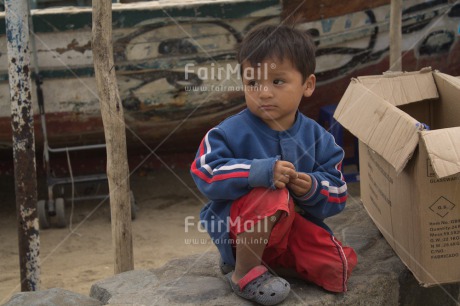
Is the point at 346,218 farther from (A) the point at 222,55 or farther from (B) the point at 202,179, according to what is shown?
(A) the point at 222,55

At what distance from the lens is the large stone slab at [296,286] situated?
2775mm

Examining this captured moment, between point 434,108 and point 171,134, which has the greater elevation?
point 434,108

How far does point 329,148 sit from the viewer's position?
9.45ft

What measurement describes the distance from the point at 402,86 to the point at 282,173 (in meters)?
1.06

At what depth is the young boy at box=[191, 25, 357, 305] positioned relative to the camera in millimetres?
2641

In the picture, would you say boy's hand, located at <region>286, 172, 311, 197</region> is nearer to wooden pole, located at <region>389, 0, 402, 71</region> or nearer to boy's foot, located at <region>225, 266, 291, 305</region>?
boy's foot, located at <region>225, 266, 291, 305</region>

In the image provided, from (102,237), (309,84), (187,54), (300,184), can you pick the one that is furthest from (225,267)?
(187,54)

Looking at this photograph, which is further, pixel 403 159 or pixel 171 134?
pixel 171 134

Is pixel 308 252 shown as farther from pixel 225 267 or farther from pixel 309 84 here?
pixel 309 84

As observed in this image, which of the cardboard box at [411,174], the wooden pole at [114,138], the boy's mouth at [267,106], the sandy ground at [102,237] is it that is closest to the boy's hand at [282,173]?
the boy's mouth at [267,106]

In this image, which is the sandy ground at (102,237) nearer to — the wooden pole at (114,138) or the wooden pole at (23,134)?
the wooden pole at (23,134)

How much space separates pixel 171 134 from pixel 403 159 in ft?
11.6

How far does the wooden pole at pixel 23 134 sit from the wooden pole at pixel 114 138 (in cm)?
35

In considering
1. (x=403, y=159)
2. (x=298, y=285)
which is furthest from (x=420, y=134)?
(x=298, y=285)
